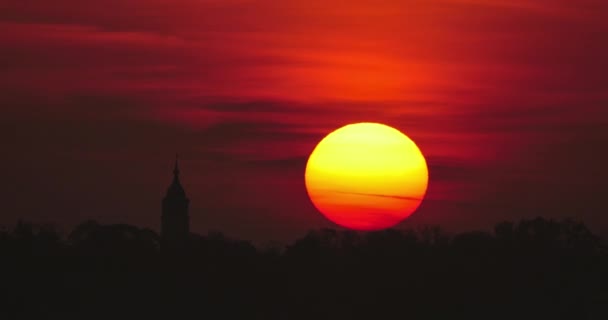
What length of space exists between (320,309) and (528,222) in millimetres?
49673

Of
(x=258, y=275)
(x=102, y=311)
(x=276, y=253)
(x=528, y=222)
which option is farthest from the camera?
(x=528, y=222)

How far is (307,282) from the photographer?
90000 mm

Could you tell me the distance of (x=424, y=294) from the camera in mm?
85938

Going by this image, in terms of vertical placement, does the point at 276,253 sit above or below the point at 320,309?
above

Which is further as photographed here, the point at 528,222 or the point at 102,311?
the point at 528,222

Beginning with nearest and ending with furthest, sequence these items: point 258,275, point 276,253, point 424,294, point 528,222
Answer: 1. point 424,294
2. point 258,275
3. point 276,253
4. point 528,222

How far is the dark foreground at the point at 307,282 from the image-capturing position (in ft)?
267

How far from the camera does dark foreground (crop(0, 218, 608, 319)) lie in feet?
267

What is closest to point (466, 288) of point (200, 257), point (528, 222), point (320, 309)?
point (320, 309)

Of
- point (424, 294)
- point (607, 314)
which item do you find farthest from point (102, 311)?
point (607, 314)

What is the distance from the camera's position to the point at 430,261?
9656 centimetres

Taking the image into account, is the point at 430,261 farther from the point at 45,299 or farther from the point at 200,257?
the point at 45,299

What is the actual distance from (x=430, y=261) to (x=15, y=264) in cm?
2266

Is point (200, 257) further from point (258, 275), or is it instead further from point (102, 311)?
point (102, 311)
